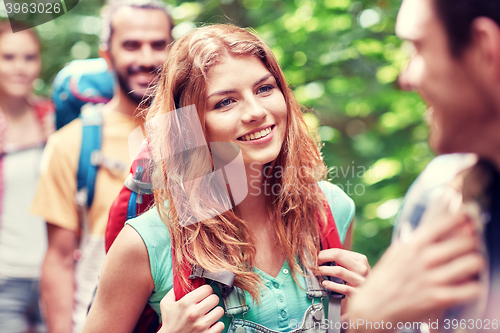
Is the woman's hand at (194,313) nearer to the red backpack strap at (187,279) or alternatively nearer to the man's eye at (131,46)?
the red backpack strap at (187,279)

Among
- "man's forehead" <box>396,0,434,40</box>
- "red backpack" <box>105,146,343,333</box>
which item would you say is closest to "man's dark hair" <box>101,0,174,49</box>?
"red backpack" <box>105,146,343,333</box>

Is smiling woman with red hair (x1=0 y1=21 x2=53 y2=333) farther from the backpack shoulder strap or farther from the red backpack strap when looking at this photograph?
the red backpack strap

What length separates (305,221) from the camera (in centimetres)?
153

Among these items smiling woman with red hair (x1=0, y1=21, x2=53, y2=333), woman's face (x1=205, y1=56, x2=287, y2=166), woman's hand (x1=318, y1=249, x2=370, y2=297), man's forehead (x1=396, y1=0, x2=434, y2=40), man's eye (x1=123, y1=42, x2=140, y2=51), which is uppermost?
man's forehead (x1=396, y1=0, x2=434, y2=40)

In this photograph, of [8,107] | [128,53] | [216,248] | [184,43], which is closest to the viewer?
[216,248]

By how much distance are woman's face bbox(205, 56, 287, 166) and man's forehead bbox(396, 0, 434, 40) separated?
636 mm

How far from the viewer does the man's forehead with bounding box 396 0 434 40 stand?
0.71 m

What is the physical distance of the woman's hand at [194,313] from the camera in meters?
1.19

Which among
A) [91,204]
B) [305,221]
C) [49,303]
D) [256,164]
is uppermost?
[256,164]

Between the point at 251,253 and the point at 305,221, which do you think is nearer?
the point at 251,253

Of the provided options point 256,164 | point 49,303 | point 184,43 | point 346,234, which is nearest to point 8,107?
point 49,303

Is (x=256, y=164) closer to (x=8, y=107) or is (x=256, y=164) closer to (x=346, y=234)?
(x=346, y=234)

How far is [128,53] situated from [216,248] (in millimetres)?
1527

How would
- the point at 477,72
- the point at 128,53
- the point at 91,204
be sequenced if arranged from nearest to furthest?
1. the point at 477,72
2. the point at 91,204
3. the point at 128,53
